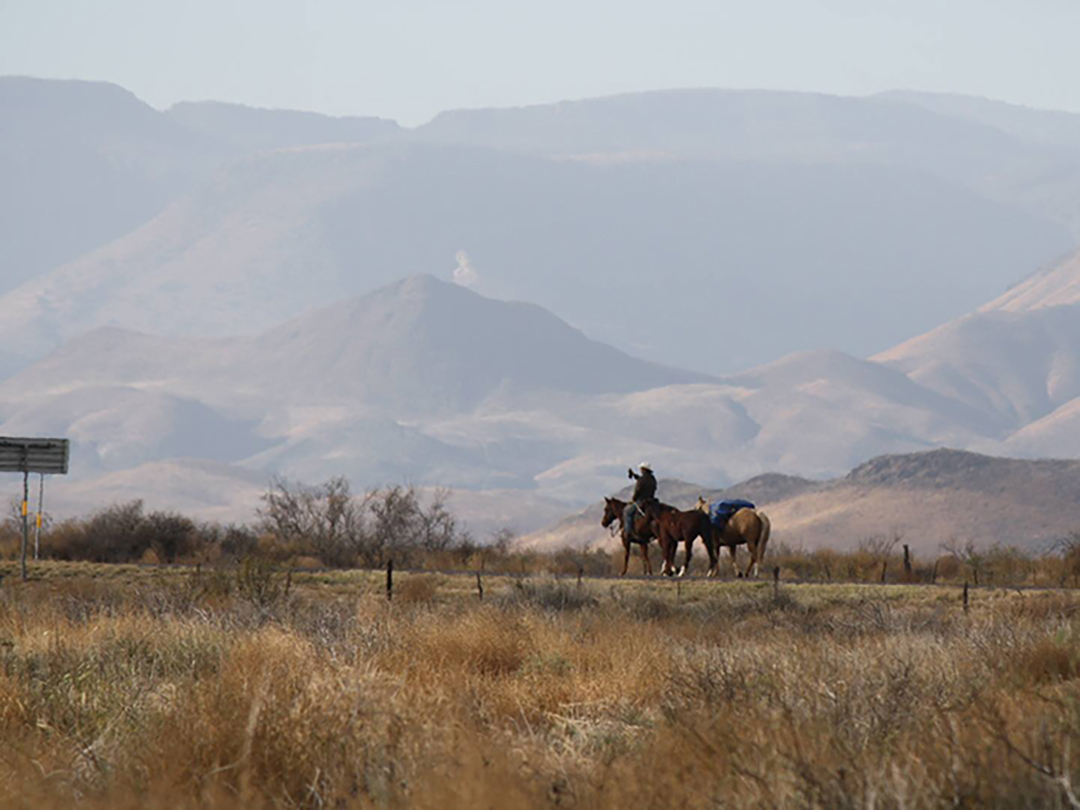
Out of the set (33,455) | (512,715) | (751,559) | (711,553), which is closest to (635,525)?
(711,553)

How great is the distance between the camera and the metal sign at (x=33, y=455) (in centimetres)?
3925

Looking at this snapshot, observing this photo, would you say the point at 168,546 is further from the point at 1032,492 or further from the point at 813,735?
the point at 1032,492

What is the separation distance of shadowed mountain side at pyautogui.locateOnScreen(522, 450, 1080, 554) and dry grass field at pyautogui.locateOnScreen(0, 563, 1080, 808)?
82.6 m

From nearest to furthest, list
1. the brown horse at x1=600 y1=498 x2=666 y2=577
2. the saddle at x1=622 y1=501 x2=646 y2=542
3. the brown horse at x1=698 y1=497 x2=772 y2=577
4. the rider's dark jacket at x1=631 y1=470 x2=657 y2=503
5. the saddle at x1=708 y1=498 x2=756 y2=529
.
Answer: the saddle at x1=622 y1=501 x2=646 y2=542 → the brown horse at x1=600 y1=498 x2=666 y2=577 → the rider's dark jacket at x1=631 y1=470 x2=657 y2=503 → the brown horse at x1=698 y1=497 x2=772 y2=577 → the saddle at x1=708 y1=498 x2=756 y2=529

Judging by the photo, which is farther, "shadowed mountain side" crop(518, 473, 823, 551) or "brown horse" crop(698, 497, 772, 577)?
"shadowed mountain side" crop(518, 473, 823, 551)

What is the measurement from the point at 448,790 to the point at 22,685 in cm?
627

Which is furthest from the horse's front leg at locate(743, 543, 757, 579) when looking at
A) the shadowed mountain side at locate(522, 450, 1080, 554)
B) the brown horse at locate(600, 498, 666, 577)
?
the shadowed mountain side at locate(522, 450, 1080, 554)

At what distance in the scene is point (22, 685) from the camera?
13188 mm

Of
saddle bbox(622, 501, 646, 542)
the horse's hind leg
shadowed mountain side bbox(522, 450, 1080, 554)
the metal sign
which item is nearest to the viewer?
the metal sign

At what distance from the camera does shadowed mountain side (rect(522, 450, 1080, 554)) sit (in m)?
103

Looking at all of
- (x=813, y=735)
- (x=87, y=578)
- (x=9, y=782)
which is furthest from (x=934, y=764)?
(x=87, y=578)

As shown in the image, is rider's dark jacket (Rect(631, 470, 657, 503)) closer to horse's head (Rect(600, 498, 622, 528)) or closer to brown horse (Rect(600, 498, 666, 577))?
brown horse (Rect(600, 498, 666, 577))

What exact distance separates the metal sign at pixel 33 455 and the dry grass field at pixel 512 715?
65.9 feet

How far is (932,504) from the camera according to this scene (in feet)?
353
